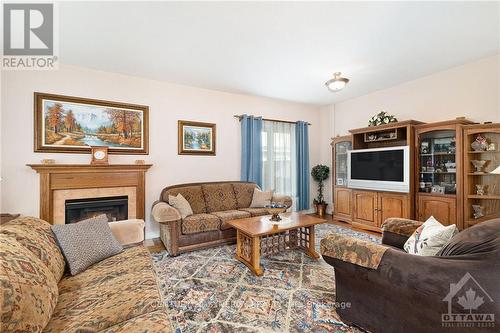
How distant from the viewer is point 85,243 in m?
1.76

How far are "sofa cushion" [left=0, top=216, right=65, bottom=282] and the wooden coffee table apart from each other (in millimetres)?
1614

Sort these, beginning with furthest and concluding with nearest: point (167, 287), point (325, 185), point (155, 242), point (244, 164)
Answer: point (325, 185) < point (244, 164) < point (155, 242) < point (167, 287)

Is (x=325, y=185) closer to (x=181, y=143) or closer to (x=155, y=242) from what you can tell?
(x=181, y=143)


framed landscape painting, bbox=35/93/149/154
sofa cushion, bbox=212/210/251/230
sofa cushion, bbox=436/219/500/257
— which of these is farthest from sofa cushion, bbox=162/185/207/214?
sofa cushion, bbox=436/219/500/257

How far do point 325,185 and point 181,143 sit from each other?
3.58 m

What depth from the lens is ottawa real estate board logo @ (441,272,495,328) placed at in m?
1.11

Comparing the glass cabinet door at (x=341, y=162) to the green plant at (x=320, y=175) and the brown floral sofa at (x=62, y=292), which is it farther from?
the brown floral sofa at (x=62, y=292)

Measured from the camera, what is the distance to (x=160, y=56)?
2977 millimetres

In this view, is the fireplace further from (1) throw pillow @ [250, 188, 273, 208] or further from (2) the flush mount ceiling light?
(2) the flush mount ceiling light

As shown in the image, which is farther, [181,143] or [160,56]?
[181,143]

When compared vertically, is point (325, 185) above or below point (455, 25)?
below

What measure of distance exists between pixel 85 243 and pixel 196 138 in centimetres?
266

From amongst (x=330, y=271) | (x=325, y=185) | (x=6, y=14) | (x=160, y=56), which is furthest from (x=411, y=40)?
(x=6, y=14)

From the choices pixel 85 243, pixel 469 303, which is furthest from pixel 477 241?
pixel 85 243
